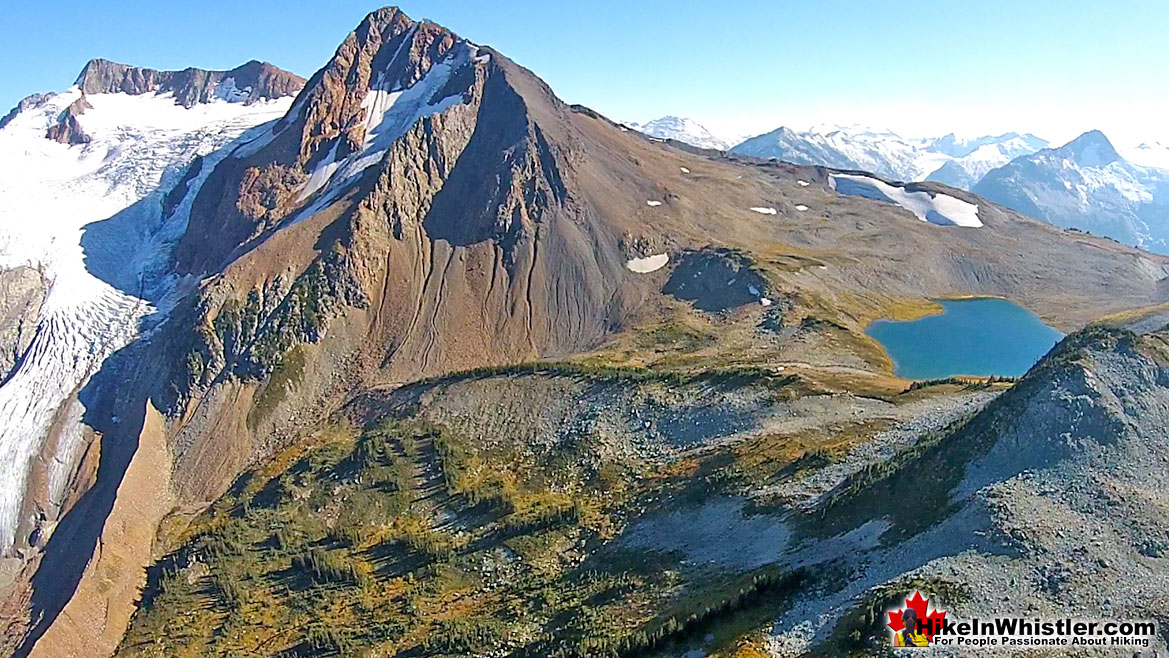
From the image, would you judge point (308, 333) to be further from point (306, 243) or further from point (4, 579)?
point (4, 579)


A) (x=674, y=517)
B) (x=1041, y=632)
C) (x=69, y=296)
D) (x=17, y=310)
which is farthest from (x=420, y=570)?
(x=17, y=310)

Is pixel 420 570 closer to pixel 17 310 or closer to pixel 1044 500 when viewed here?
pixel 1044 500

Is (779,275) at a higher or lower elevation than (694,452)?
higher

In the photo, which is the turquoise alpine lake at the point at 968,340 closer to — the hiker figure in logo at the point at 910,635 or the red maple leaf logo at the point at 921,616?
the red maple leaf logo at the point at 921,616

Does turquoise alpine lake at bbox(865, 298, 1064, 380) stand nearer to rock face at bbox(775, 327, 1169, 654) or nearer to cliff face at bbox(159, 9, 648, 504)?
cliff face at bbox(159, 9, 648, 504)

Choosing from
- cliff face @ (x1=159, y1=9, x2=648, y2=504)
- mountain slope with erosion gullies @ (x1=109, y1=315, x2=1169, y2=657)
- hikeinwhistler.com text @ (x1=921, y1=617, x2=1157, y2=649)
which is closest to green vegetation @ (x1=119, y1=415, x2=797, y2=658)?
mountain slope with erosion gullies @ (x1=109, y1=315, x2=1169, y2=657)

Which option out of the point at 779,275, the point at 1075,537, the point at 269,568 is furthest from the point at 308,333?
the point at 1075,537
